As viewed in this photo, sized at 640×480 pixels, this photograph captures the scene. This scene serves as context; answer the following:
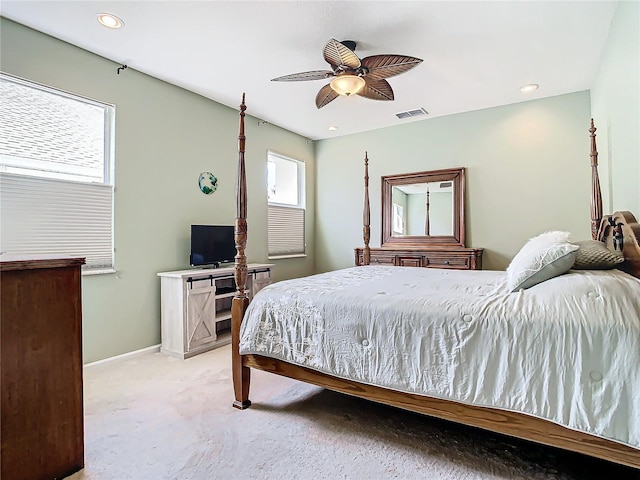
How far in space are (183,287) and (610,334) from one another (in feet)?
10.4

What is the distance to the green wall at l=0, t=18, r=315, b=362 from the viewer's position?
287cm

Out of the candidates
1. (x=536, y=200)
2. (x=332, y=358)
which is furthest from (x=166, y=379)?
(x=536, y=200)

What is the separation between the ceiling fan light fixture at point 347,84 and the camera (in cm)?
276

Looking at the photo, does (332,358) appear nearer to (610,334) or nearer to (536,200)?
(610,334)

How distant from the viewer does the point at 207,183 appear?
4070mm

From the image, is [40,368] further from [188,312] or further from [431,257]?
[431,257]

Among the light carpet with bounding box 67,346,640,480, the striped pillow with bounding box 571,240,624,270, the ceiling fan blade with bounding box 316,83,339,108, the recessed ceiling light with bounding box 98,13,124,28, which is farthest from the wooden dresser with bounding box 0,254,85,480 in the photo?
the striped pillow with bounding box 571,240,624,270

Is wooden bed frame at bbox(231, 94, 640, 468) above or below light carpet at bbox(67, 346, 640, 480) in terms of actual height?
above

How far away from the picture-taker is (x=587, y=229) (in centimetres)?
397

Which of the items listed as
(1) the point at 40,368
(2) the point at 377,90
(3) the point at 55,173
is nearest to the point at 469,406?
(1) the point at 40,368

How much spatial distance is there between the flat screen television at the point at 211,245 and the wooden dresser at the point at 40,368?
82.1 inches

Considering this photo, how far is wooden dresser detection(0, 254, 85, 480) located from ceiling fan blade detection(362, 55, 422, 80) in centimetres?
237

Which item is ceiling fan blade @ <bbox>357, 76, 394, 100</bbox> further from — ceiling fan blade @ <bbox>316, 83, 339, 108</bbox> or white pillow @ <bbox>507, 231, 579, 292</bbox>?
white pillow @ <bbox>507, 231, 579, 292</bbox>

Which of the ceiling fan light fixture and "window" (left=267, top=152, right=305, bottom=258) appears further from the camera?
"window" (left=267, top=152, right=305, bottom=258)
